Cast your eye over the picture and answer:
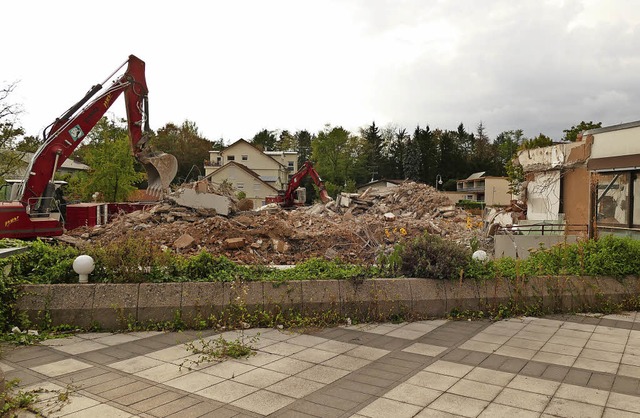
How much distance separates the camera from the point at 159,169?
18.2 m

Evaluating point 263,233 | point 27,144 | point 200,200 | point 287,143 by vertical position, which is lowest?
point 263,233

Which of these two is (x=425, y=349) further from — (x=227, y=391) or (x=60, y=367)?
(x=60, y=367)

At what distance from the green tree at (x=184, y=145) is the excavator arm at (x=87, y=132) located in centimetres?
5338

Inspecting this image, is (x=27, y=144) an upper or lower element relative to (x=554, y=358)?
upper

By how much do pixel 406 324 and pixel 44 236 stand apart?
11.2 metres

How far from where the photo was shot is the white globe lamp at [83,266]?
6191mm

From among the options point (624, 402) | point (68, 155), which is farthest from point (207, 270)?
point (68, 155)

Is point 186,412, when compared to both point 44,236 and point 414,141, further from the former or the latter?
point 414,141

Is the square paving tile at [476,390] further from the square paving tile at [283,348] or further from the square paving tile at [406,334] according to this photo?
the square paving tile at [283,348]

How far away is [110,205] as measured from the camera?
19.8 m

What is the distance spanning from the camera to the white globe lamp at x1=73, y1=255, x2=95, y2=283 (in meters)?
6.19

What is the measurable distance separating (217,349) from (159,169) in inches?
552

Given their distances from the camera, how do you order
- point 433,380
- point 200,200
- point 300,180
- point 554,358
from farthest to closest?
point 300,180
point 200,200
point 554,358
point 433,380

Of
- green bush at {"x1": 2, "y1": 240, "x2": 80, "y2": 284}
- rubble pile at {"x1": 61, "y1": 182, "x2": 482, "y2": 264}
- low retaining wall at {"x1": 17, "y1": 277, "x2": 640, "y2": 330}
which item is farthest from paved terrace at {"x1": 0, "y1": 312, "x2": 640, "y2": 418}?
rubble pile at {"x1": 61, "y1": 182, "x2": 482, "y2": 264}
